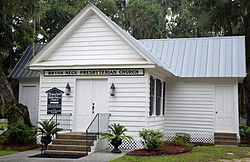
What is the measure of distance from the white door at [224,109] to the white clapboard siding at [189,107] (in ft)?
1.04

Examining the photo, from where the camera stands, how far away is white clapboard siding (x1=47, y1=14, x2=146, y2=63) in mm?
13125

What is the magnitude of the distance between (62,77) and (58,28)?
13.5 metres

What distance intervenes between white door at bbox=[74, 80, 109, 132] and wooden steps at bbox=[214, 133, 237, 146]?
6.03 m

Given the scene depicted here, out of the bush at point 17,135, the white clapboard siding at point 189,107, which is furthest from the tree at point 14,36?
the white clapboard siding at point 189,107

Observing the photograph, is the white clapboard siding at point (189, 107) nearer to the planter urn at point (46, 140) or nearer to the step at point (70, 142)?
the step at point (70, 142)

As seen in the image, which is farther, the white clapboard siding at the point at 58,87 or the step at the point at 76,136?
the white clapboard siding at the point at 58,87

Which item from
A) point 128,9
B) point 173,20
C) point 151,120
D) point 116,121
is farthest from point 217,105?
point 173,20

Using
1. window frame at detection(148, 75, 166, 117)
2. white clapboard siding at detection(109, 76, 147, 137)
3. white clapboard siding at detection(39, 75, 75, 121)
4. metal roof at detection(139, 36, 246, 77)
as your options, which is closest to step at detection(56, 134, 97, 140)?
white clapboard siding at detection(109, 76, 147, 137)

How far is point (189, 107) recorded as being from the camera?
16000 millimetres

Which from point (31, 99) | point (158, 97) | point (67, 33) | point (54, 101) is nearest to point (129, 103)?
point (158, 97)

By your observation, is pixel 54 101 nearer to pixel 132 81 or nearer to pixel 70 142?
pixel 70 142

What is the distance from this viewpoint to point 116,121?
1276cm

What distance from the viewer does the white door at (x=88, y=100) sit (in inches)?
519

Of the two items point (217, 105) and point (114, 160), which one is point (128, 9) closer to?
point (217, 105)
